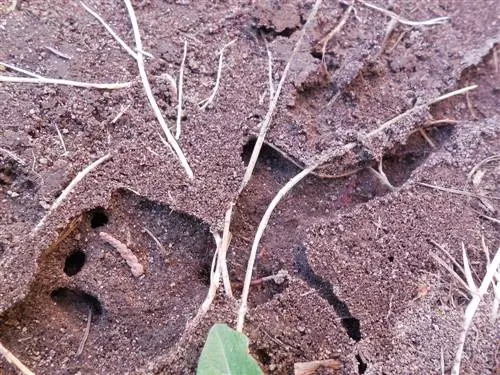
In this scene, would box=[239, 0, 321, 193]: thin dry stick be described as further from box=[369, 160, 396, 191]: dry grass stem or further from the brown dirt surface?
box=[369, 160, 396, 191]: dry grass stem

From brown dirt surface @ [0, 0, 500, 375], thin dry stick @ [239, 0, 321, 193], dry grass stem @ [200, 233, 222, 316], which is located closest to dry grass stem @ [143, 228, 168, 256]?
brown dirt surface @ [0, 0, 500, 375]

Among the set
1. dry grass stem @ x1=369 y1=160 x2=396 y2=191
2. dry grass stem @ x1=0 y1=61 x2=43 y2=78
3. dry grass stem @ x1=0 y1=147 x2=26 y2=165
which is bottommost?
dry grass stem @ x1=369 y1=160 x2=396 y2=191

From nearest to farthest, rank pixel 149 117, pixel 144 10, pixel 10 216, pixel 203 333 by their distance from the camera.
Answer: pixel 203 333, pixel 10 216, pixel 149 117, pixel 144 10

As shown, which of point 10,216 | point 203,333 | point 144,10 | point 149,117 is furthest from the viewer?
point 144,10

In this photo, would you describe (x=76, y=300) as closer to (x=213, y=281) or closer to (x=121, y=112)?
(x=213, y=281)

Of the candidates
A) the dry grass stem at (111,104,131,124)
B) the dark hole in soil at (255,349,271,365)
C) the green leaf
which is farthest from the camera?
the dry grass stem at (111,104,131,124)

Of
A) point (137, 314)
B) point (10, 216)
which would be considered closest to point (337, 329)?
point (137, 314)

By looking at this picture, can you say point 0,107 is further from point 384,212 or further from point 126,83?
point 384,212

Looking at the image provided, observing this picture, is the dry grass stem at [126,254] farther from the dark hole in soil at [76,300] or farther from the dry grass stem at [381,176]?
the dry grass stem at [381,176]
